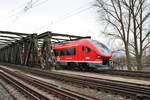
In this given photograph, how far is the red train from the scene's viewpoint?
24.4 metres

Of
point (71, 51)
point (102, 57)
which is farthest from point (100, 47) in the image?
point (71, 51)

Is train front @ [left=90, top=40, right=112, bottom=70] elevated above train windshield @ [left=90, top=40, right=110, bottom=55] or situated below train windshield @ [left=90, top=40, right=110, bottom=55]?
below

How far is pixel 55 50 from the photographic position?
3309 cm

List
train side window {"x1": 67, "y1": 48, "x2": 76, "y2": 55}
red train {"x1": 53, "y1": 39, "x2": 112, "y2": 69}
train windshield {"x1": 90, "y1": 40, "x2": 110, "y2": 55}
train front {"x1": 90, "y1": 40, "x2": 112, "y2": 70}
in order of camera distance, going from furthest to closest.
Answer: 1. train side window {"x1": 67, "y1": 48, "x2": 76, "y2": 55}
2. train windshield {"x1": 90, "y1": 40, "x2": 110, "y2": 55}
3. red train {"x1": 53, "y1": 39, "x2": 112, "y2": 69}
4. train front {"x1": 90, "y1": 40, "x2": 112, "y2": 70}

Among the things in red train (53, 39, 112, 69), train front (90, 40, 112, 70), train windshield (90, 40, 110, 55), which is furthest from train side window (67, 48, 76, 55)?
train front (90, 40, 112, 70)

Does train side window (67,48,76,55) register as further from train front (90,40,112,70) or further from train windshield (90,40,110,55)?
train front (90,40,112,70)

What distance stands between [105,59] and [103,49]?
1133mm

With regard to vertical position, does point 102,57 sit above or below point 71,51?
below

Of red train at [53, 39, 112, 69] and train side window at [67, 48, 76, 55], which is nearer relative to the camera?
red train at [53, 39, 112, 69]

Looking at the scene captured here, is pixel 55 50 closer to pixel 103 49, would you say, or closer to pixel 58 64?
pixel 58 64

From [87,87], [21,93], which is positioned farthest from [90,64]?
[21,93]

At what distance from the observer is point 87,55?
25203 mm

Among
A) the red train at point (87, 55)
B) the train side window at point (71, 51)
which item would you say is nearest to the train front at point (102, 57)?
the red train at point (87, 55)

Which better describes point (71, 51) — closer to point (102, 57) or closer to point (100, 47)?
point (100, 47)
